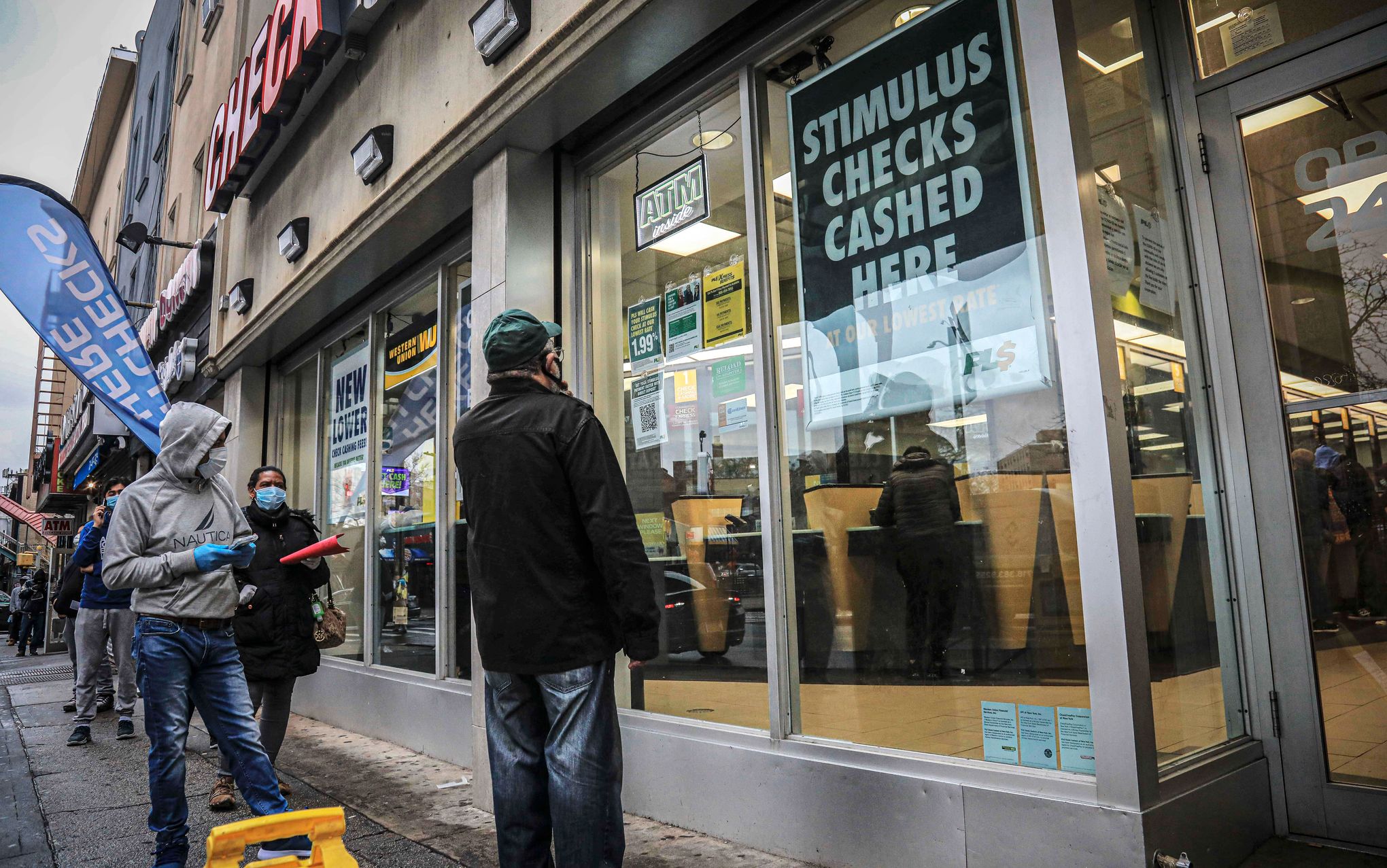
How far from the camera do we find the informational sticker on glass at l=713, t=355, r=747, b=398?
433 centimetres

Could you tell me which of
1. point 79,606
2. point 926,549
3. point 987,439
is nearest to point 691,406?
point 926,549

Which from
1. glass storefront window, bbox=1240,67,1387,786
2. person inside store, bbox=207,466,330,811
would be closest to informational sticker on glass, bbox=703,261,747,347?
glass storefront window, bbox=1240,67,1387,786

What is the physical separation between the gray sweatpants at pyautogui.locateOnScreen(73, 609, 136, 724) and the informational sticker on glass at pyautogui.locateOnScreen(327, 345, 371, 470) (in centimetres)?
220

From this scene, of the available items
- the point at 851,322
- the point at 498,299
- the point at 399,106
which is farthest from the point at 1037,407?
the point at 399,106

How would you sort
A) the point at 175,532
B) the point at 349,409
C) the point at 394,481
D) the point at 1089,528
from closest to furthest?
the point at 1089,528 → the point at 175,532 → the point at 394,481 → the point at 349,409

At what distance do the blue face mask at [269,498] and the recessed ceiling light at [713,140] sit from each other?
2998 mm

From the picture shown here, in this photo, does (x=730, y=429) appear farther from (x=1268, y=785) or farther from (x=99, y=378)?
(x=99, y=378)

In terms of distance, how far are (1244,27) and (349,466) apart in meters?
7.57

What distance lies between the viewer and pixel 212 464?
378 centimetres

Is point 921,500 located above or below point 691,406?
below

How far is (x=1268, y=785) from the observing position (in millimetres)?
3180

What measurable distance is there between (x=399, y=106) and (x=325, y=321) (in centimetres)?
330

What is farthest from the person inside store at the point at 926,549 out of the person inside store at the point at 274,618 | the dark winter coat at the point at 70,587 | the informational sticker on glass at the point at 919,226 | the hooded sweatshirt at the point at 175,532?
the dark winter coat at the point at 70,587

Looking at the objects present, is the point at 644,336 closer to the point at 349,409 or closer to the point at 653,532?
the point at 653,532
